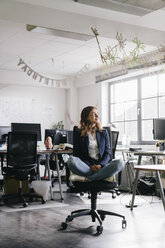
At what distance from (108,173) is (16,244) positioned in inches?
42.2

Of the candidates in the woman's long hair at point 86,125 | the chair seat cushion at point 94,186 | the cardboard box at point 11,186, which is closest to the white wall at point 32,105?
the cardboard box at point 11,186

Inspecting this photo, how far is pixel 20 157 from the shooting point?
5066mm

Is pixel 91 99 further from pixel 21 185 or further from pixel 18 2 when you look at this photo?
pixel 18 2

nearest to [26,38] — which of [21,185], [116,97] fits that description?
[21,185]

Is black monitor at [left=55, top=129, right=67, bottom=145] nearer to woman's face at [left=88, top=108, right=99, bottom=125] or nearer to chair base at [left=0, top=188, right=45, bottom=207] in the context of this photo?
chair base at [left=0, top=188, right=45, bottom=207]

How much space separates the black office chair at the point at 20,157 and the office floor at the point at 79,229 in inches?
19.2

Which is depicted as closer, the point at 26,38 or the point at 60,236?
the point at 60,236

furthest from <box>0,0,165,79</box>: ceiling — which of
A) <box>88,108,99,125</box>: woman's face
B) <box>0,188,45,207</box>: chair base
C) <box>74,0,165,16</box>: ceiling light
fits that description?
<box>0,188,45,207</box>: chair base

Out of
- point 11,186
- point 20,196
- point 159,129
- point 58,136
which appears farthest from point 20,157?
point 159,129

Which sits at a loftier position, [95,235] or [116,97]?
[116,97]

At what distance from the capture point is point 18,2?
4043mm

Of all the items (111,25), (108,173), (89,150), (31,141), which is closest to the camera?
(108,173)

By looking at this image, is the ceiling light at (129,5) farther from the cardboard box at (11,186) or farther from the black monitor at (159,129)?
the cardboard box at (11,186)

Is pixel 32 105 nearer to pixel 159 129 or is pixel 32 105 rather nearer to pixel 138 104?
pixel 138 104
